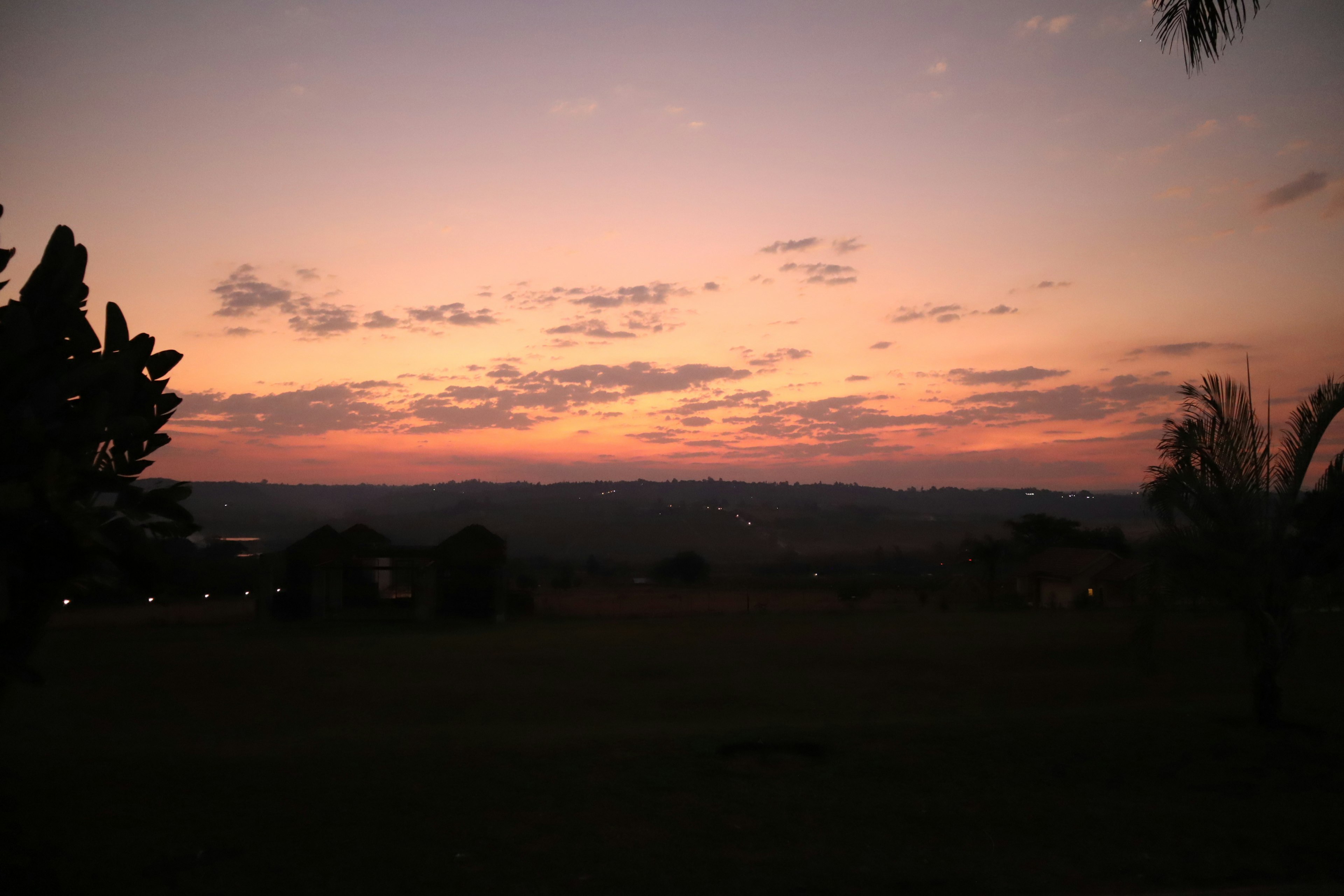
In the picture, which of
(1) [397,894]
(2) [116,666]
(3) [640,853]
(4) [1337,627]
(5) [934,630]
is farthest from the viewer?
(5) [934,630]

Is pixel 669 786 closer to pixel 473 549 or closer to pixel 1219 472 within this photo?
pixel 1219 472

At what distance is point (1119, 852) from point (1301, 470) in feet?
22.7

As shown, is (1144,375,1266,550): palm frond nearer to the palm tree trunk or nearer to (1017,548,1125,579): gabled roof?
the palm tree trunk

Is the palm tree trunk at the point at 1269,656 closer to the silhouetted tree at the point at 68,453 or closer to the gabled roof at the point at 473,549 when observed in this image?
the silhouetted tree at the point at 68,453

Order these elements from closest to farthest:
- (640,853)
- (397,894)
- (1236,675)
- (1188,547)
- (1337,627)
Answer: (397,894) < (640,853) < (1188,547) < (1236,675) < (1337,627)

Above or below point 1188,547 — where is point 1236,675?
below

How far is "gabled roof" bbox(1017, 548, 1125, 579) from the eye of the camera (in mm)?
44125

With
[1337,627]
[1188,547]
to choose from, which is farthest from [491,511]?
[1188,547]

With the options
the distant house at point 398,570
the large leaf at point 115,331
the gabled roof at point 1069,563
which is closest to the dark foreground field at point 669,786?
the large leaf at point 115,331

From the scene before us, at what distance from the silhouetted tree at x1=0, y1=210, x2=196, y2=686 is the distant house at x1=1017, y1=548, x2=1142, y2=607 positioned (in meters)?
39.6

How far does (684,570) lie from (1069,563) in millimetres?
27222

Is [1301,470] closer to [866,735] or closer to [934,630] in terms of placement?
[866,735]

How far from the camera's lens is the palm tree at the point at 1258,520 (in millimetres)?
10945

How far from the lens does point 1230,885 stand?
6.37m
